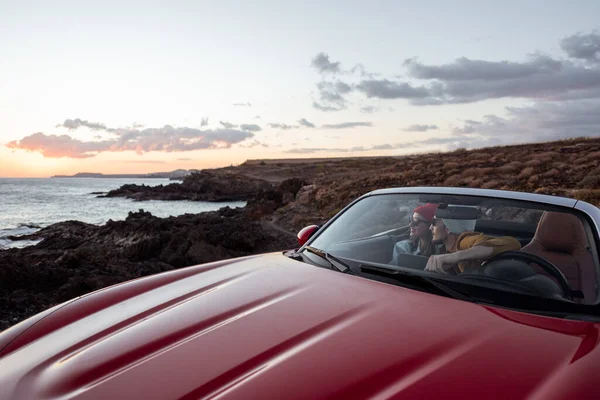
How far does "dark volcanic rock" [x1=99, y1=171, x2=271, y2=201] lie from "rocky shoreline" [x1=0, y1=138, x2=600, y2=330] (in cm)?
2912

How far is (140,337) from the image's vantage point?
71.2 inches

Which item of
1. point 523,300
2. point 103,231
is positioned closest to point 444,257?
point 523,300

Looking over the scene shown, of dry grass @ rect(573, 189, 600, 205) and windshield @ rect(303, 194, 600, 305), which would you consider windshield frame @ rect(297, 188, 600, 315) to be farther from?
dry grass @ rect(573, 189, 600, 205)

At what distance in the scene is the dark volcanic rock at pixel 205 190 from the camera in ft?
186

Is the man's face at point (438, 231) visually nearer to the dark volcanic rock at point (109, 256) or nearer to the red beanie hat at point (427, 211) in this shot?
the red beanie hat at point (427, 211)

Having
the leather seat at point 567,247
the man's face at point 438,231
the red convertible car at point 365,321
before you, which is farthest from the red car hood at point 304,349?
the man's face at point 438,231

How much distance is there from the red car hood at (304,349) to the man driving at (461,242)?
14.1 inches

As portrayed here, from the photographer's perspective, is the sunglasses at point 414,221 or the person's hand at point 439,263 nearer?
the person's hand at point 439,263

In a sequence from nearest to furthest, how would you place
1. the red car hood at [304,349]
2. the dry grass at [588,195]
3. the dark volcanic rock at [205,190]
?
the red car hood at [304,349], the dry grass at [588,195], the dark volcanic rock at [205,190]

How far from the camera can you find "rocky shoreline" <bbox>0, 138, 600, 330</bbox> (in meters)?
6.46

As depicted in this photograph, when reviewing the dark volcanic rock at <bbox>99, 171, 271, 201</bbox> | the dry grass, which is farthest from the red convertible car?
the dark volcanic rock at <bbox>99, 171, 271, 201</bbox>

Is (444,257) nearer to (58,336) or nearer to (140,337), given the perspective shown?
(140,337)

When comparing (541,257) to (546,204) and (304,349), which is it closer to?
(546,204)

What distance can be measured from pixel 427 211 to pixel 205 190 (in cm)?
5873
